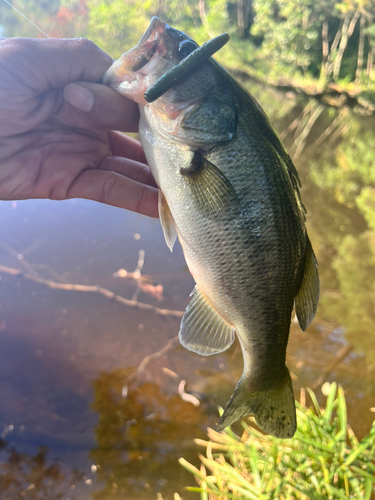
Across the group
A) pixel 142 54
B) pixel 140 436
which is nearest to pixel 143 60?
pixel 142 54

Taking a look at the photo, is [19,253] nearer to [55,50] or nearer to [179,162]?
[55,50]

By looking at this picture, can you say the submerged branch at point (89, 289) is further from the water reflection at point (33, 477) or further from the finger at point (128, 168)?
the finger at point (128, 168)

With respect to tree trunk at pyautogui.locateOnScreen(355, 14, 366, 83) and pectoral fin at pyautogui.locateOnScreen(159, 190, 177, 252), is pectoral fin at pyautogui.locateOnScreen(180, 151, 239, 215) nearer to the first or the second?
pectoral fin at pyautogui.locateOnScreen(159, 190, 177, 252)

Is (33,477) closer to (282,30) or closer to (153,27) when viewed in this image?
(153,27)

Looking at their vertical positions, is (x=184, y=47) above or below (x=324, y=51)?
below

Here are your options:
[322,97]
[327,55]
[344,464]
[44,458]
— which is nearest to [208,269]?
[344,464]

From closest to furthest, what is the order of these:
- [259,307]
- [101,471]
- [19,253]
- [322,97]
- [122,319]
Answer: [259,307]
[101,471]
[122,319]
[19,253]
[322,97]

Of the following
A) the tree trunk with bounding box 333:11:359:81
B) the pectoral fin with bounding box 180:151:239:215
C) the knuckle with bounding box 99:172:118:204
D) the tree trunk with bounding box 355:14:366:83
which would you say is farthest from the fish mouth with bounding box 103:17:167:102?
the tree trunk with bounding box 333:11:359:81

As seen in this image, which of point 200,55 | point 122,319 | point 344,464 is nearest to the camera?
point 200,55
